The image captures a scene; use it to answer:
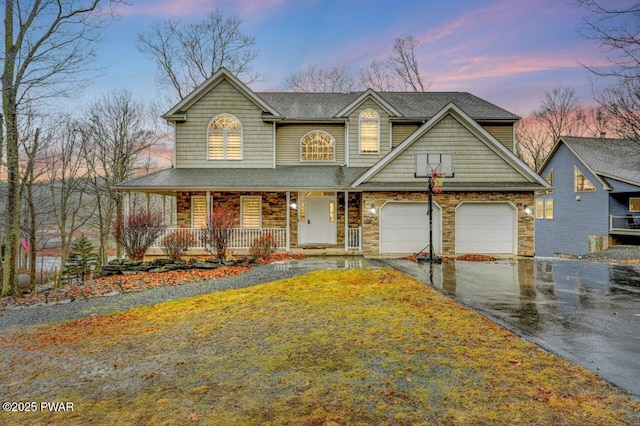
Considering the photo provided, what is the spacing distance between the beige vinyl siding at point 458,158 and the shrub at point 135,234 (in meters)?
9.17

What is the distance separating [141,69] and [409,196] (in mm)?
21528

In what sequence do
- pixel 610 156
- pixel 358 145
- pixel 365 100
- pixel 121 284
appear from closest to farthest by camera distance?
1. pixel 121 284
2. pixel 365 100
3. pixel 358 145
4. pixel 610 156

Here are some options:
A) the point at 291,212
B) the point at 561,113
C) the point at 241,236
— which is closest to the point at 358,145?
the point at 291,212

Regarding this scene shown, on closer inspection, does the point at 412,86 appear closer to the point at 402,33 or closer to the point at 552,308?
the point at 402,33

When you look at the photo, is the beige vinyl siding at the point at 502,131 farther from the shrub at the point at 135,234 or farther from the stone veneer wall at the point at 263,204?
the shrub at the point at 135,234

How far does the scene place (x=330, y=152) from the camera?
1736cm

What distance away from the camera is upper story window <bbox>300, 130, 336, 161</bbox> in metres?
17.3

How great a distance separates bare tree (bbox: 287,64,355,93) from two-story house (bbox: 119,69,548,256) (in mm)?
10760

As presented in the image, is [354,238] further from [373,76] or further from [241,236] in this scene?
[373,76]

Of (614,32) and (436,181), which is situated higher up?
(614,32)

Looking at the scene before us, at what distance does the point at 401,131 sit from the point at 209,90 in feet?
30.6

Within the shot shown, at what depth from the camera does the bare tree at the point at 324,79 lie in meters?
29.6

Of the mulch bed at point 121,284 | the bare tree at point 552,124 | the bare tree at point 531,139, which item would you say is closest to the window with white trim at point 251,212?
the mulch bed at point 121,284

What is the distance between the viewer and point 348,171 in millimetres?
16453
